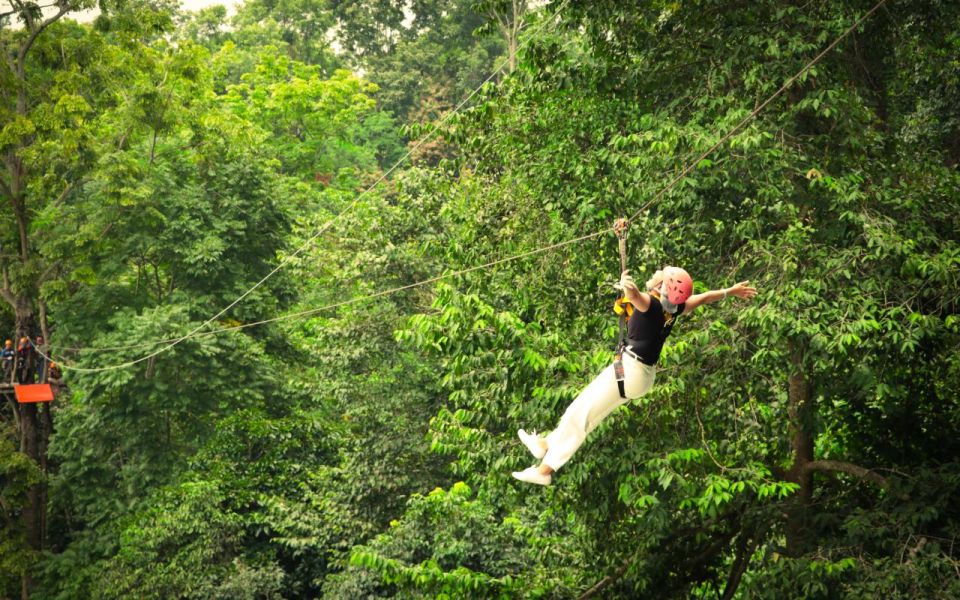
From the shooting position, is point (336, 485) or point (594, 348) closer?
point (594, 348)

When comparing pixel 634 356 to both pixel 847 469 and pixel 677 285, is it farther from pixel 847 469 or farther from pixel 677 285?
pixel 847 469

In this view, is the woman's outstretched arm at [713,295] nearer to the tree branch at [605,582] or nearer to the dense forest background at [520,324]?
the dense forest background at [520,324]

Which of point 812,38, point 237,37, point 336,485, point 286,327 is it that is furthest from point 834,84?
point 237,37

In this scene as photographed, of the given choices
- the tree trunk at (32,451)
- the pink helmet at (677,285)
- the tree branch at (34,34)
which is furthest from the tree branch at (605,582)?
the tree branch at (34,34)

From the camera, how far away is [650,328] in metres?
5.16

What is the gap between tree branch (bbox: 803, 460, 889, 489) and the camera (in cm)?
848

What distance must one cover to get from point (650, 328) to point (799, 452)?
459 centimetres

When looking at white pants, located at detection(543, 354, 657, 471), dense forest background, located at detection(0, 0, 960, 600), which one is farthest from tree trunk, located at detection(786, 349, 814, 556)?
white pants, located at detection(543, 354, 657, 471)

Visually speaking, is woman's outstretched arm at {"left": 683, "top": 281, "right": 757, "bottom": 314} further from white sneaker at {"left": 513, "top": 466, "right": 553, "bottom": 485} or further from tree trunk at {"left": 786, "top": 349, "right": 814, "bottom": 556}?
tree trunk at {"left": 786, "top": 349, "right": 814, "bottom": 556}

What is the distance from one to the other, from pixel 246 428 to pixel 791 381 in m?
9.66

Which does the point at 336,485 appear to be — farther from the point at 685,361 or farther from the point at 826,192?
the point at 826,192

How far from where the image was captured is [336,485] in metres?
15.4

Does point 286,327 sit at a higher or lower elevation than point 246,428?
higher

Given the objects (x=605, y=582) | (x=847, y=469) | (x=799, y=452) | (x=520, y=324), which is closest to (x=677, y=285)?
(x=520, y=324)
